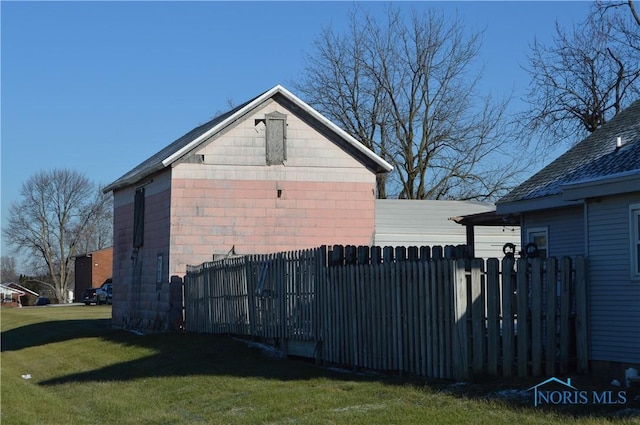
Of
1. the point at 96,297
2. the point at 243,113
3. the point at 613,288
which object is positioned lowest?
the point at 96,297

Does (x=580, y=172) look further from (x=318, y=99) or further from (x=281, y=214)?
(x=318, y=99)

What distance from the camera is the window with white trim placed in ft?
61.1

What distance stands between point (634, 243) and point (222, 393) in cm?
680

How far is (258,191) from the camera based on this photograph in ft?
91.1

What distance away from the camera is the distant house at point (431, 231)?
34.6 metres

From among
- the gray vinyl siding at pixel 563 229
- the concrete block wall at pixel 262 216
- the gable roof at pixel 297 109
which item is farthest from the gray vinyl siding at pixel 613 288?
the concrete block wall at pixel 262 216

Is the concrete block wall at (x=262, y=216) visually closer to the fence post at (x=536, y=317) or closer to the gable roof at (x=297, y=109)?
the gable roof at (x=297, y=109)

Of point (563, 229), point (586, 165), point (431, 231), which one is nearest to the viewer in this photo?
point (586, 165)

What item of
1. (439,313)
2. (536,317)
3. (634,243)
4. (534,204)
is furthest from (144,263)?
Result: (634,243)

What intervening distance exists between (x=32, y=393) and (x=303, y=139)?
12973mm

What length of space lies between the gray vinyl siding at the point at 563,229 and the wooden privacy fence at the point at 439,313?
303 centimetres

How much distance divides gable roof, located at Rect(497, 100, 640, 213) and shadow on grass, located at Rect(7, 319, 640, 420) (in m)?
3.86

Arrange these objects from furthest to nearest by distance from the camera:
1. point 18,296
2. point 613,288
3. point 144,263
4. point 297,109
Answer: point 18,296 → point 144,263 → point 297,109 → point 613,288

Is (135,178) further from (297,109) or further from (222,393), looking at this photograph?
(222,393)
